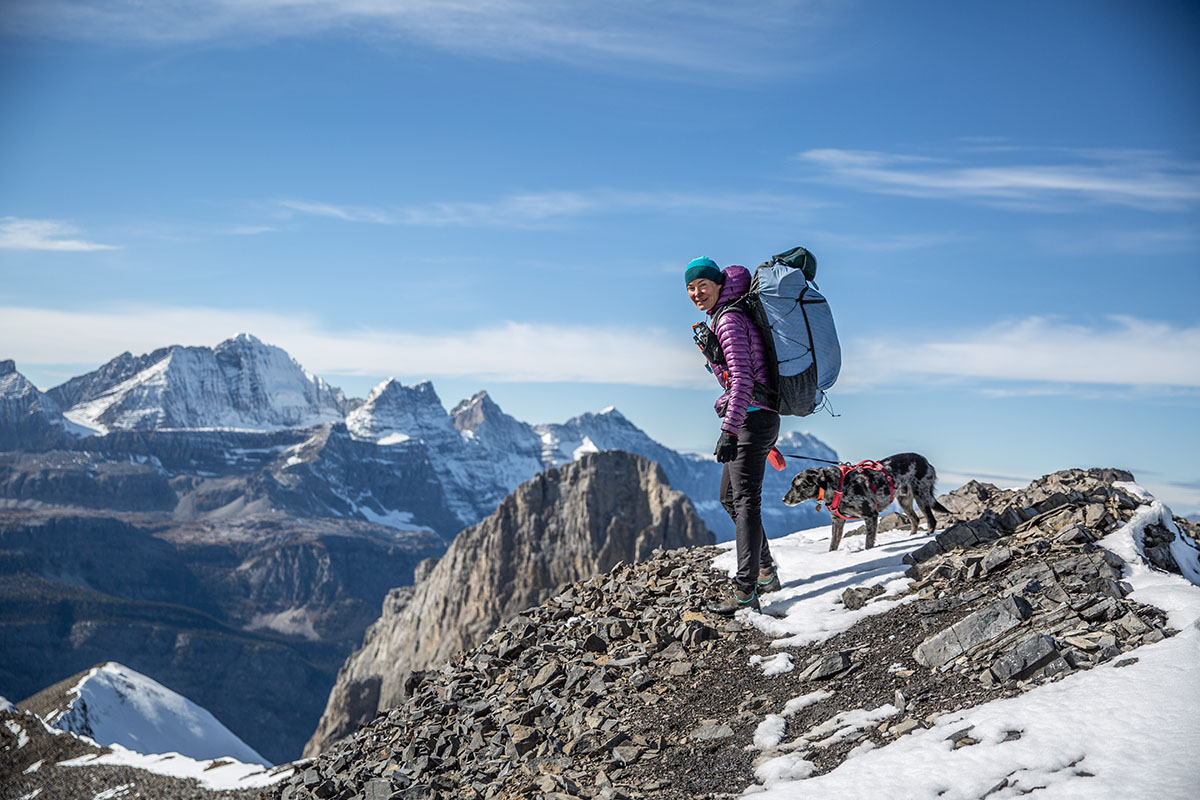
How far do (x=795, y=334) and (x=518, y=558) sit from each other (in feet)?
408

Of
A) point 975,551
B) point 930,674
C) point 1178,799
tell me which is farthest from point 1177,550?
point 1178,799

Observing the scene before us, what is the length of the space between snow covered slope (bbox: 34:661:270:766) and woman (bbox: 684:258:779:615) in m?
57.2

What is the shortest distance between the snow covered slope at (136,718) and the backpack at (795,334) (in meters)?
58.4

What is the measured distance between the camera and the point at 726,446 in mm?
11070

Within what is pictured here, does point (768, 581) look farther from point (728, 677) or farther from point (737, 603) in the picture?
point (728, 677)

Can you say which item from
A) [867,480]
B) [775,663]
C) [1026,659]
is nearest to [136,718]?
[867,480]

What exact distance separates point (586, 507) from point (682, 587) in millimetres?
121904

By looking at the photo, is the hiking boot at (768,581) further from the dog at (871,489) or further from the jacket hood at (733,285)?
the jacket hood at (733,285)

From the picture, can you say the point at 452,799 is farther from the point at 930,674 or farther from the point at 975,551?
the point at 975,551

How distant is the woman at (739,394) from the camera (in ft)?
36.1

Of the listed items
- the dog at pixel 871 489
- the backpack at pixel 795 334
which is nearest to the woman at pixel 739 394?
the backpack at pixel 795 334

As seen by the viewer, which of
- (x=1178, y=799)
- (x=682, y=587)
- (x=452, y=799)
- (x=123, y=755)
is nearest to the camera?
(x=1178, y=799)

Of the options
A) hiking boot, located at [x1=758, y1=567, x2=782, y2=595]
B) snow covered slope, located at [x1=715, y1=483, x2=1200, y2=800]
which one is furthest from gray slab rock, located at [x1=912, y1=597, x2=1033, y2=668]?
hiking boot, located at [x1=758, y1=567, x2=782, y2=595]

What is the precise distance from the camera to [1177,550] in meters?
11.5
